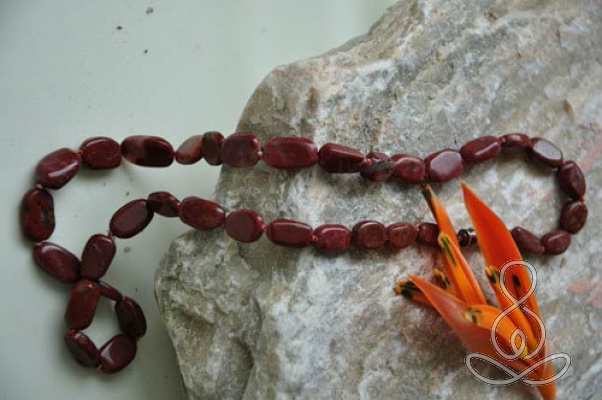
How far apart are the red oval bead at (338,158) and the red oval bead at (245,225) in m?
0.13

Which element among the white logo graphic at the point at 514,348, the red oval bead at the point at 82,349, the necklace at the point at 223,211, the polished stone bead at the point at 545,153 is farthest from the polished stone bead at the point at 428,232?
the red oval bead at the point at 82,349

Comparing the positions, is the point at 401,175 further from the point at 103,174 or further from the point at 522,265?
the point at 103,174

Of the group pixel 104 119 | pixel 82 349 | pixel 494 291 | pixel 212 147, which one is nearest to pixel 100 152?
pixel 104 119

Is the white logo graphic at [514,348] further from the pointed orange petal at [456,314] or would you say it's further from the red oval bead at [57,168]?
the red oval bead at [57,168]

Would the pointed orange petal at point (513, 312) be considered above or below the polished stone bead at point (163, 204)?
below

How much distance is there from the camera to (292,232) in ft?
3.03

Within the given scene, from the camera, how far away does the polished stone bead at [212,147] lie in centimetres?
100

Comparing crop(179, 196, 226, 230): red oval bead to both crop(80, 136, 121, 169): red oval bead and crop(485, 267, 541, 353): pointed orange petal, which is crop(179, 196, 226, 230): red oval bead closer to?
crop(80, 136, 121, 169): red oval bead

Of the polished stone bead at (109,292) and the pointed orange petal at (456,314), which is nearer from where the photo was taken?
the pointed orange petal at (456,314)

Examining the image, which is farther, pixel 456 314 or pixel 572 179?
pixel 572 179

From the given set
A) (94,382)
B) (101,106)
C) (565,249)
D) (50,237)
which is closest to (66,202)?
(50,237)

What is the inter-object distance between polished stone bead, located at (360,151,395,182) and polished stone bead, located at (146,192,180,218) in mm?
303

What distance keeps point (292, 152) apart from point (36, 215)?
1.31 ft

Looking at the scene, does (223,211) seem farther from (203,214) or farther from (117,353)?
(117,353)
